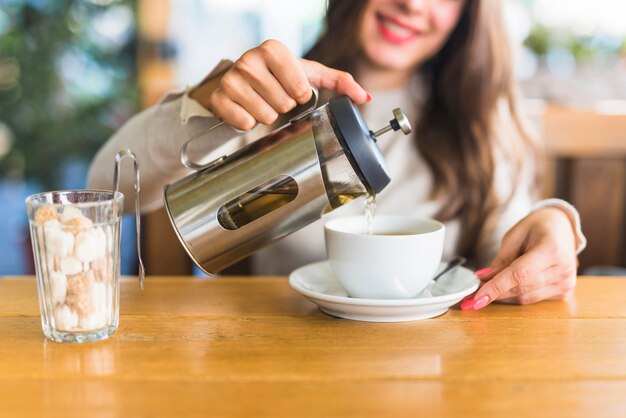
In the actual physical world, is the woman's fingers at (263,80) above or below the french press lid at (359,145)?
above

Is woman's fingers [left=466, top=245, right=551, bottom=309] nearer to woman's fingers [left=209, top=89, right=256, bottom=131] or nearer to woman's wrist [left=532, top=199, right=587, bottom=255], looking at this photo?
woman's wrist [left=532, top=199, right=587, bottom=255]

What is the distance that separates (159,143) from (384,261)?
562 mm

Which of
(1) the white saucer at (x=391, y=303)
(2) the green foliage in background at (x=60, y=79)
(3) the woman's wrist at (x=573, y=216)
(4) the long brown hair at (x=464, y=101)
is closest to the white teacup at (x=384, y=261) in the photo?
(1) the white saucer at (x=391, y=303)

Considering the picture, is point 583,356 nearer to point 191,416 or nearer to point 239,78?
point 191,416

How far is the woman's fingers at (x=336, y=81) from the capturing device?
0.94 meters

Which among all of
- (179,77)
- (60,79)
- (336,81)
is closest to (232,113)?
(336,81)

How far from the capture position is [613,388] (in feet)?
2.16

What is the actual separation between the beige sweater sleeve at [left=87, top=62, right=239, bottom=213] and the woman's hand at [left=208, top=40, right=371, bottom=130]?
0.14m

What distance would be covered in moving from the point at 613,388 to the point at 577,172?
1640mm

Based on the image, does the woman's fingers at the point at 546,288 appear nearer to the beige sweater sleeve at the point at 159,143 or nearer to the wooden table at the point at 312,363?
the wooden table at the point at 312,363

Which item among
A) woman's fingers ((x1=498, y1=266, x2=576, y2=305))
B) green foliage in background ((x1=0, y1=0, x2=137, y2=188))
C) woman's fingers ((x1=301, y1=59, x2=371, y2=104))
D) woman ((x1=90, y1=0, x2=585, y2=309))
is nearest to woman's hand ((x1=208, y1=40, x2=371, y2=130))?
woman's fingers ((x1=301, y1=59, x2=371, y2=104))

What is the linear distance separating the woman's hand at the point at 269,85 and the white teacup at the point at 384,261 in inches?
7.3

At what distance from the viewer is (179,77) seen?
2758mm

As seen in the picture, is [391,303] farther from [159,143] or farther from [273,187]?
[159,143]
